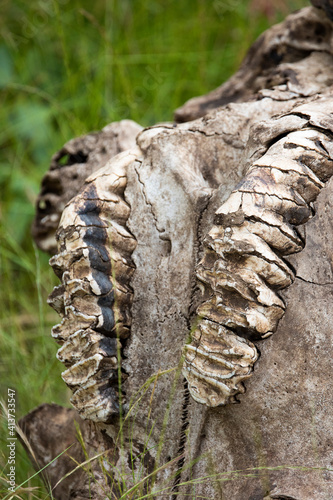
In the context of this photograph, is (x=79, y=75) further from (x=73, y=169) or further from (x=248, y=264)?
(x=248, y=264)

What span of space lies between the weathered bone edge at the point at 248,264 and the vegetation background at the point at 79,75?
60.9 inches

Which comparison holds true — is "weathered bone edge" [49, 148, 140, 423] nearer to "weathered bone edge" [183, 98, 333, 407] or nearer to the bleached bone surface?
"weathered bone edge" [183, 98, 333, 407]

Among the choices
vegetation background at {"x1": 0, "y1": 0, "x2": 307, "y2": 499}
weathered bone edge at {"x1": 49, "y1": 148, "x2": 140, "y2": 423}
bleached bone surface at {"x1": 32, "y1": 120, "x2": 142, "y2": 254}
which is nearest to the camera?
weathered bone edge at {"x1": 49, "y1": 148, "x2": 140, "y2": 423}

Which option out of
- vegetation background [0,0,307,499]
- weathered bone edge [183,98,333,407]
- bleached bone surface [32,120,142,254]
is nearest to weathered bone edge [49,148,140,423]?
weathered bone edge [183,98,333,407]

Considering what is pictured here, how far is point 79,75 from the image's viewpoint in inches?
136

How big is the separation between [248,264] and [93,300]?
0.43m

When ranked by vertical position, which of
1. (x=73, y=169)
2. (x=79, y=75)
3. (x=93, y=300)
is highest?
(x=79, y=75)

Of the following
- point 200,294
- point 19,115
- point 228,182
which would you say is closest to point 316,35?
point 228,182

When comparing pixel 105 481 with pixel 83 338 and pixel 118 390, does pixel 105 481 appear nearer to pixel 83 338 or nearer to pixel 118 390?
pixel 118 390

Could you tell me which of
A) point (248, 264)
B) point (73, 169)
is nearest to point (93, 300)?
point (248, 264)

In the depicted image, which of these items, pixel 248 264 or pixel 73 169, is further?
pixel 73 169

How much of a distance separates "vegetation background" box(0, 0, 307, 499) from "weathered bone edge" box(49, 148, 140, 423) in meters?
1.25

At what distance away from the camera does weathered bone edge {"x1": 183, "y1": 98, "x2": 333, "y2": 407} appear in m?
1.21

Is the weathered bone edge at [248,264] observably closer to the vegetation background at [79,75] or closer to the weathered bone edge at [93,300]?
the weathered bone edge at [93,300]
